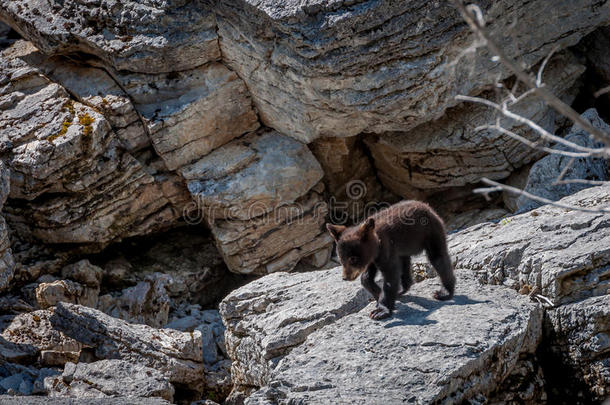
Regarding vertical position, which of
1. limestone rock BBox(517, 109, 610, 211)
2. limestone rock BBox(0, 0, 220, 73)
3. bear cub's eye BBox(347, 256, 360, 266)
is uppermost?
limestone rock BBox(0, 0, 220, 73)

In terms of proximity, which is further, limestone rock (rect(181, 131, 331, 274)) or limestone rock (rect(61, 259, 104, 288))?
limestone rock (rect(181, 131, 331, 274))

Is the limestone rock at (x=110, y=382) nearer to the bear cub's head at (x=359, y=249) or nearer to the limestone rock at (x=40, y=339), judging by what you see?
the limestone rock at (x=40, y=339)

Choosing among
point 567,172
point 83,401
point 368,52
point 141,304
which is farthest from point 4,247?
point 567,172

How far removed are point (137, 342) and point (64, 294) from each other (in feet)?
8.76

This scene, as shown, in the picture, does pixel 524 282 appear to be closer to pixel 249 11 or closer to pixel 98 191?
pixel 249 11

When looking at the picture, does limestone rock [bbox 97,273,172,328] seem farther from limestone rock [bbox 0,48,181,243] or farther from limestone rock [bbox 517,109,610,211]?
limestone rock [bbox 517,109,610,211]

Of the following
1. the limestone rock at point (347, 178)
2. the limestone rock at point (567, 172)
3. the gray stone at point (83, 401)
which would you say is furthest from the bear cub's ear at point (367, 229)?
the limestone rock at point (347, 178)

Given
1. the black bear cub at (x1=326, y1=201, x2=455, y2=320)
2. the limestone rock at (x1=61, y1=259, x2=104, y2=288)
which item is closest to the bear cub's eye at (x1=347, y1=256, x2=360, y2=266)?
the black bear cub at (x1=326, y1=201, x2=455, y2=320)

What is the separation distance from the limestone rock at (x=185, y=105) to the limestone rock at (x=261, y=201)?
389mm

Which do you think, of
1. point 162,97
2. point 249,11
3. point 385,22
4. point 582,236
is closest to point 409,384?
point 582,236

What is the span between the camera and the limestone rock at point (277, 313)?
260 inches

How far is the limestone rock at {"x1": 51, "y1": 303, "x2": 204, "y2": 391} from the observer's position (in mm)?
8000

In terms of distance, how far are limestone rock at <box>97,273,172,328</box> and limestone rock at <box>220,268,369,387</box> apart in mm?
3253

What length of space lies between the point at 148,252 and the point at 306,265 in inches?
126
